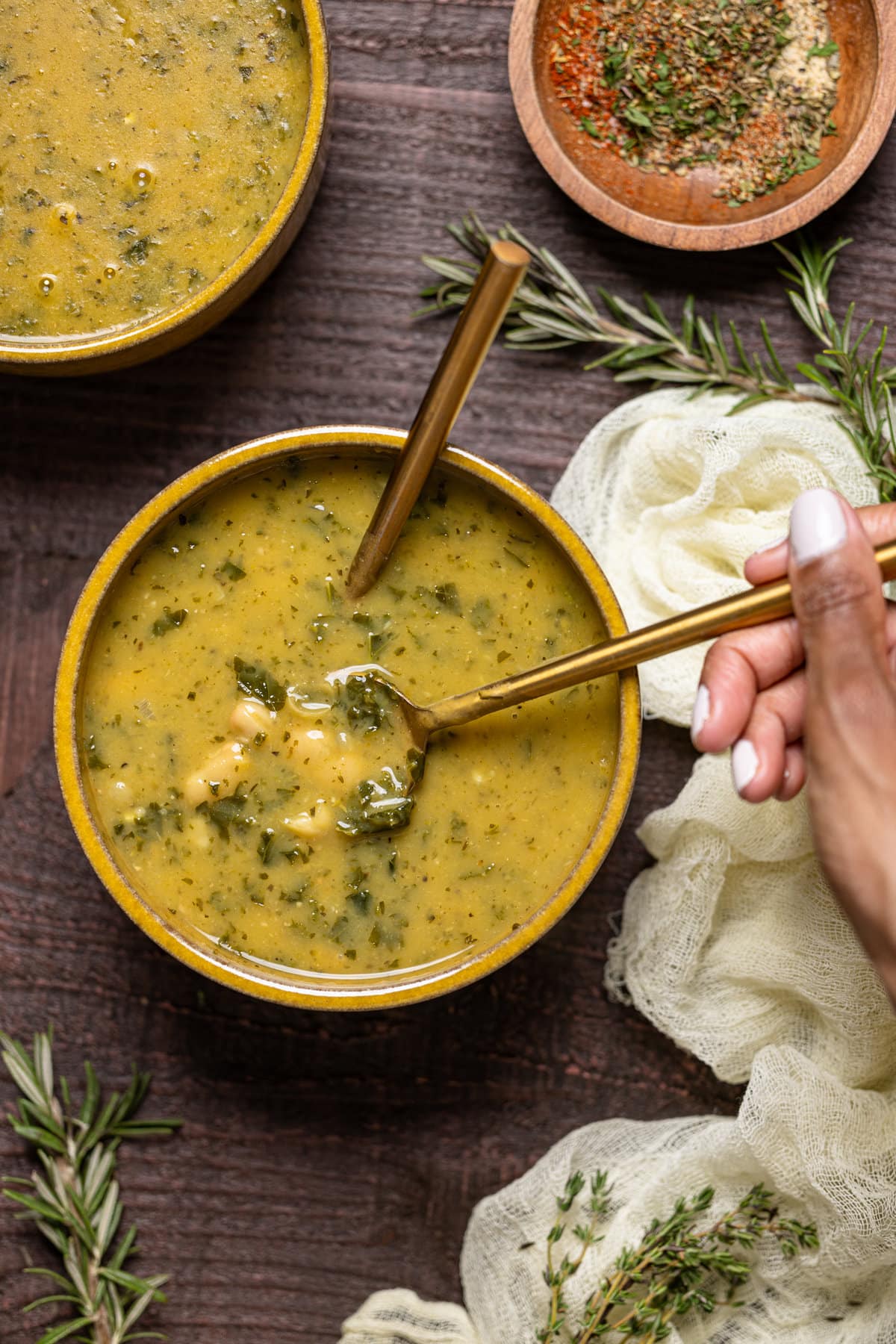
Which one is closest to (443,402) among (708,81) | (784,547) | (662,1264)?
(784,547)

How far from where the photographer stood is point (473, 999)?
Result: 1624 millimetres

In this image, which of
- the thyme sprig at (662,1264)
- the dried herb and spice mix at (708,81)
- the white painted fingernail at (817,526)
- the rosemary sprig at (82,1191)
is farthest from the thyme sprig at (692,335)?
the rosemary sprig at (82,1191)

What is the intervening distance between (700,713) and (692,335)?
54 centimetres

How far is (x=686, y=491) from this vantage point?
1.63m

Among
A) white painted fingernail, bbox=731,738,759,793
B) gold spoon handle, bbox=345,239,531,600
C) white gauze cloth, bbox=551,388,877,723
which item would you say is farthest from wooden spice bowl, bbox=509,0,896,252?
white painted fingernail, bbox=731,738,759,793

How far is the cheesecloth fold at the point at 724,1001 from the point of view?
1509 mm

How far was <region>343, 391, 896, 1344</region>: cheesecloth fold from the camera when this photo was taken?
151 cm

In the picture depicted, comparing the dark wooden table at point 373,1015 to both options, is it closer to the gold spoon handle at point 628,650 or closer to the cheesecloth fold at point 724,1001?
the cheesecloth fold at point 724,1001

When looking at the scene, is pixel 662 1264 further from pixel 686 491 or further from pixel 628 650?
pixel 686 491

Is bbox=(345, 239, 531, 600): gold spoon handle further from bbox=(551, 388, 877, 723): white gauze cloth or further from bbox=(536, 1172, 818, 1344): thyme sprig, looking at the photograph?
bbox=(536, 1172, 818, 1344): thyme sprig

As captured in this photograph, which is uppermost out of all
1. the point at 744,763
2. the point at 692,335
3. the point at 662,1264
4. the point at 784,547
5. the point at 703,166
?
the point at 703,166

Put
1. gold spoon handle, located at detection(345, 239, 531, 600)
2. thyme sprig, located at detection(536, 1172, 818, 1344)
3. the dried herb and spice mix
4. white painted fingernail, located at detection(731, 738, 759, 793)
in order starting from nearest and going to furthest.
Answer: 1. gold spoon handle, located at detection(345, 239, 531, 600)
2. white painted fingernail, located at detection(731, 738, 759, 793)
3. thyme sprig, located at detection(536, 1172, 818, 1344)
4. the dried herb and spice mix

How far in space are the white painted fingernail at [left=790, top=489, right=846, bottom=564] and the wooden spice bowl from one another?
50 centimetres

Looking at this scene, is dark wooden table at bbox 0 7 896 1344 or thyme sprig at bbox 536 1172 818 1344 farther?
dark wooden table at bbox 0 7 896 1344
